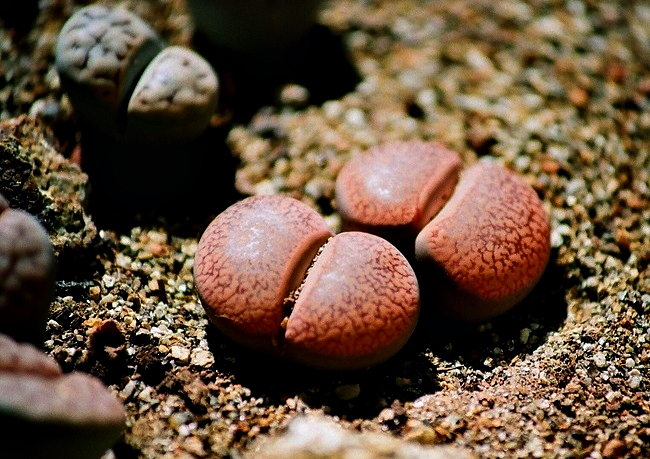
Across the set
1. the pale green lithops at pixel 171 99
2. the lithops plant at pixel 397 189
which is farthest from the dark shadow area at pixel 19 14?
the lithops plant at pixel 397 189

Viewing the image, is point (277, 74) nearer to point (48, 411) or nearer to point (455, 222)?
point (455, 222)

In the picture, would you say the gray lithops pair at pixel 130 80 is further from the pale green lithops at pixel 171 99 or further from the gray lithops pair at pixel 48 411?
the gray lithops pair at pixel 48 411

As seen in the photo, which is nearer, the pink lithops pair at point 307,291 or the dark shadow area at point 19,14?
the pink lithops pair at point 307,291

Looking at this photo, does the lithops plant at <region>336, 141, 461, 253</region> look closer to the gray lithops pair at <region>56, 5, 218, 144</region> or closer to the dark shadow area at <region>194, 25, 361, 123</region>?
the gray lithops pair at <region>56, 5, 218, 144</region>

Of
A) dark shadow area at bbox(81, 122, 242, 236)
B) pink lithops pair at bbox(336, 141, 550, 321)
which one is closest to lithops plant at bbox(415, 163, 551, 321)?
pink lithops pair at bbox(336, 141, 550, 321)

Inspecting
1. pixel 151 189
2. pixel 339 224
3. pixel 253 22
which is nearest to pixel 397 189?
pixel 339 224

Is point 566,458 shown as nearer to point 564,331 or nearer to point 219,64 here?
point 564,331
